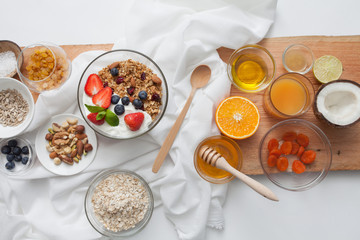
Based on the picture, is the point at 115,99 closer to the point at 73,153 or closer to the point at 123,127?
the point at 123,127

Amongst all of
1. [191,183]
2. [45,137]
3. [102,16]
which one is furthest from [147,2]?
[191,183]

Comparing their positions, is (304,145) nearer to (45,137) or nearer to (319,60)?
(319,60)

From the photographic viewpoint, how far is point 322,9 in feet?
6.20

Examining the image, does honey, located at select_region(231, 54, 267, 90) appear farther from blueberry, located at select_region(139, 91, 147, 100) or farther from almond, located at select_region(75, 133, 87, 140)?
almond, located at select_region(75, 133, 87, 140)

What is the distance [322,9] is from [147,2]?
1.09m

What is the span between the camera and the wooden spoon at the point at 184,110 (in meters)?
1.69

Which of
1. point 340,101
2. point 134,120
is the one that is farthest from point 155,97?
point 340,101

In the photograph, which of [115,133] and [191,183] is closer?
[115,133]

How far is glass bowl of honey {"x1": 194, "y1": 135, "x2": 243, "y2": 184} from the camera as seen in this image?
168 cm

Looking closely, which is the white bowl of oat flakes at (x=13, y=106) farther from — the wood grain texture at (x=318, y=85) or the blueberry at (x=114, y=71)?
the wood grain texture at (x=318, y=85)

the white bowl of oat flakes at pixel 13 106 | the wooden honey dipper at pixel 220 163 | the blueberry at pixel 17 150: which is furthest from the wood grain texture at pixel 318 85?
the blueberry at pixel 17 150

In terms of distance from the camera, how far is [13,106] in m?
1.71

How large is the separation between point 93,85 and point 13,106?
1.66ft

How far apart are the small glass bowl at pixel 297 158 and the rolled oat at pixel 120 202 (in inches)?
28.6
